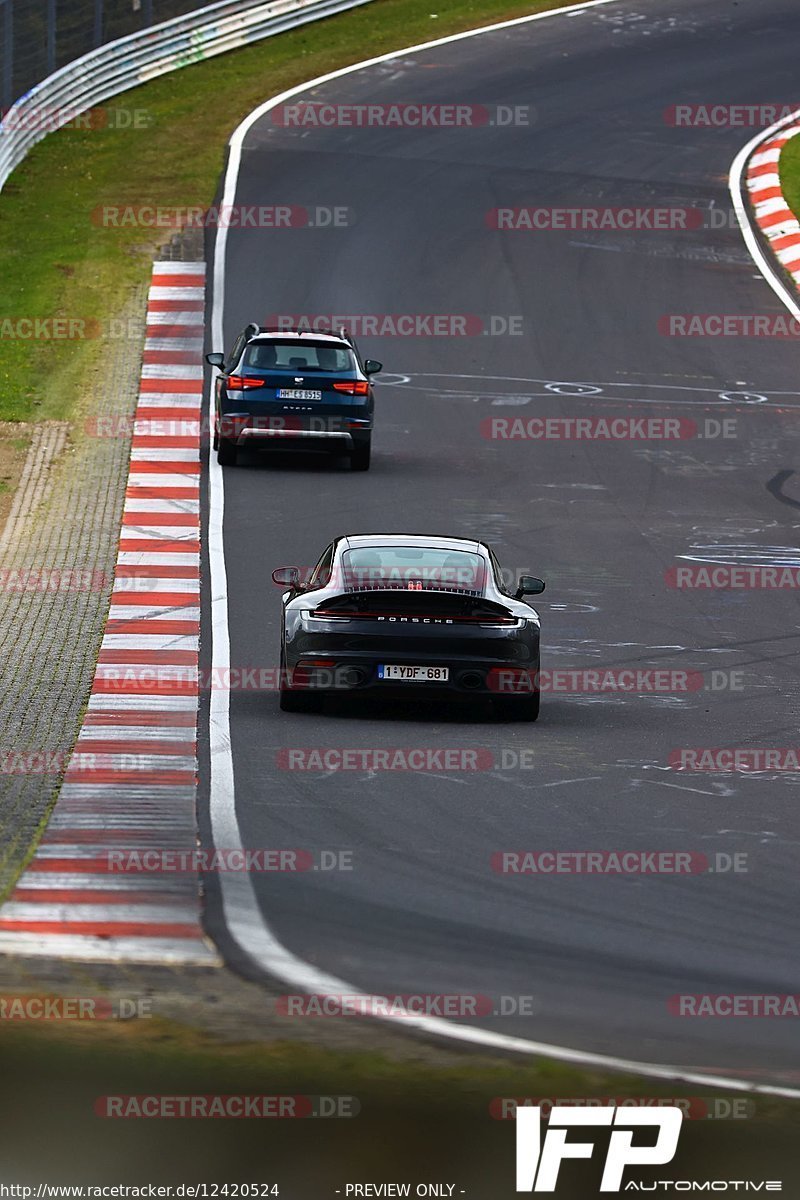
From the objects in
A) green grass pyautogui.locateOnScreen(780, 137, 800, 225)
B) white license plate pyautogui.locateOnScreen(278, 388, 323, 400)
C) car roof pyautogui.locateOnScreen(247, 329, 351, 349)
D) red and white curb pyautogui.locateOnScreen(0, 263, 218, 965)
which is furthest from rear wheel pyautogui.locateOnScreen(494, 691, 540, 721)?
green grass pyautogui.locateOnScreen(780, 137, 800, 225)

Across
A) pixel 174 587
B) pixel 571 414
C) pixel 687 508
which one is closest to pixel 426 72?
pixel 571 414

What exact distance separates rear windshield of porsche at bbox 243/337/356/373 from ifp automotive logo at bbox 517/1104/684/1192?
1857 cm

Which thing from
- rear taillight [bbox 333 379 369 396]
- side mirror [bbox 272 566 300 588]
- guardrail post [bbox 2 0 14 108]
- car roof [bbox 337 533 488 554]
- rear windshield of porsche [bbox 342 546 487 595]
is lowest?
side mirror [bbox 272 566 300 588]

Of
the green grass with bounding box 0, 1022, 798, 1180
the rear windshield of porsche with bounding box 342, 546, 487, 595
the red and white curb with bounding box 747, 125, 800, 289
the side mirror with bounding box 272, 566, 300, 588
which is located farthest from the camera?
the red and white curb with bounding box 747, 125, 800, 289

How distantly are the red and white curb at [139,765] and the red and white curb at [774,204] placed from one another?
13.6 meters

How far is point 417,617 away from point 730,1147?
7.80 meters

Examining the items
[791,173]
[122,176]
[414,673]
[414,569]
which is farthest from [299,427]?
[791,173]

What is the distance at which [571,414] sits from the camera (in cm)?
2859

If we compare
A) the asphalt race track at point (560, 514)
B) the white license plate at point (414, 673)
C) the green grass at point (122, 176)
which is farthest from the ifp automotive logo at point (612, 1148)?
the green grass at point (122, 176)

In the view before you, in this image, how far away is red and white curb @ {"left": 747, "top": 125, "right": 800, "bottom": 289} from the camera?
37094 mm

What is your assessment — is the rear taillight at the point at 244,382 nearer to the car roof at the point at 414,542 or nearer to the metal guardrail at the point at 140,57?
the car roof at the point at 414,542

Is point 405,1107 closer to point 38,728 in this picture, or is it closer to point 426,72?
point 38,728

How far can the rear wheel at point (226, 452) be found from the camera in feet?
84.2

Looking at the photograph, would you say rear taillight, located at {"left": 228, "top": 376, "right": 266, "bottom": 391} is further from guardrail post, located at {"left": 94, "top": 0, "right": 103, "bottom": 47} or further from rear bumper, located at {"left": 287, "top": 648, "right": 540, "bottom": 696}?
guardrail post, located at {"left": 94, "top": 0, "right": 103, "bottom": 47}
